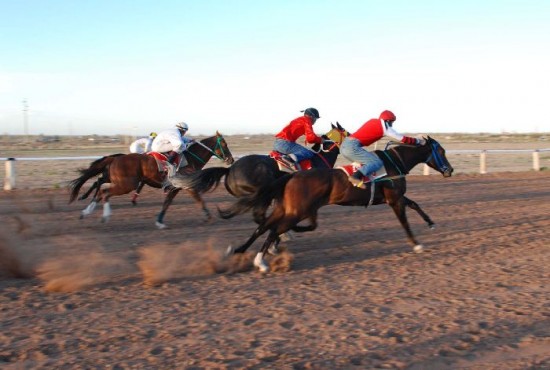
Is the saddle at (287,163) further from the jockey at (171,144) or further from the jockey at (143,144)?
the jockey at (143,144)

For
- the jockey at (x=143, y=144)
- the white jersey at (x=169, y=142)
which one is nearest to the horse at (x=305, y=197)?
the white jersey at (x=169, y=142)

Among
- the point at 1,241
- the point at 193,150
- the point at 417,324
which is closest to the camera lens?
the point at 417,324

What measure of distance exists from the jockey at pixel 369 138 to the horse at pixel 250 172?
1108mm

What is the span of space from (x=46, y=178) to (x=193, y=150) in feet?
38.4

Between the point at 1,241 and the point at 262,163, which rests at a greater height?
the point at 262,163

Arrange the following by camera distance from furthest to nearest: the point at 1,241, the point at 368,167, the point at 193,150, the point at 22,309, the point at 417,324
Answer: the point at 193,150 → the point at 368,167 → the point at 1,241 → the point at 22,309 → the point at 417,324

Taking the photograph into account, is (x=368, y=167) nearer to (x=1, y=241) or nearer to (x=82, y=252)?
(x=82, y=252)

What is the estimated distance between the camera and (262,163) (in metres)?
9.52

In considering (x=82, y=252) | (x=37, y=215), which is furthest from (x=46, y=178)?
(x=82, y=252)

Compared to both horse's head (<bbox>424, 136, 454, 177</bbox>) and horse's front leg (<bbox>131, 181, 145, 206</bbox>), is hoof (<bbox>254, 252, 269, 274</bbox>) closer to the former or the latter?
horse's head (<bbox>424, 136, 454, 177</bbox>)

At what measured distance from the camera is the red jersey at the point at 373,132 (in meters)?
8.35

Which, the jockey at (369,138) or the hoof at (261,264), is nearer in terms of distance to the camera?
the hoof at (261,264)

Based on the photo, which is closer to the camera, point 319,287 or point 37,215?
point 319,287

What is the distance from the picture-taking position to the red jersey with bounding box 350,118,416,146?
8352 mm
